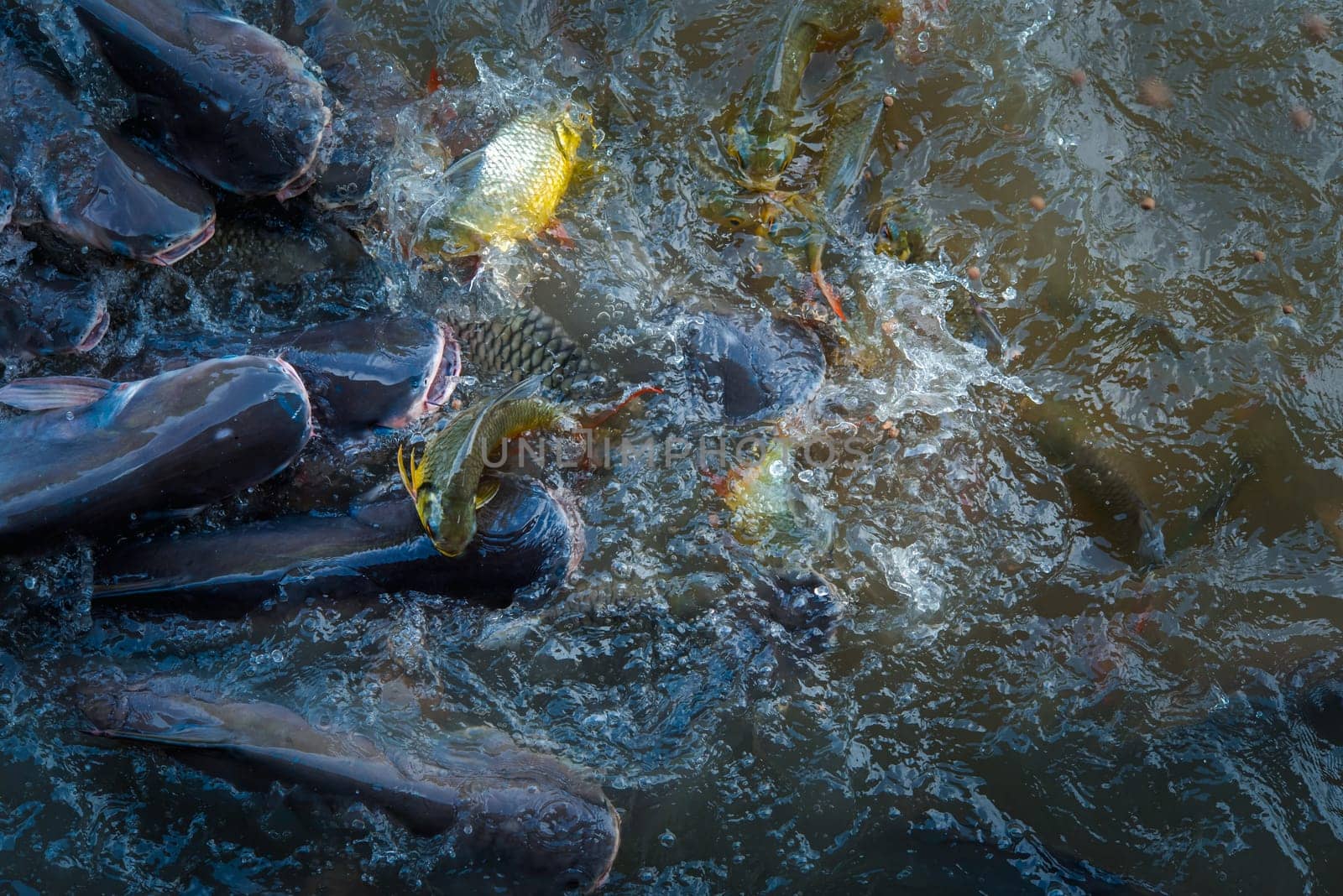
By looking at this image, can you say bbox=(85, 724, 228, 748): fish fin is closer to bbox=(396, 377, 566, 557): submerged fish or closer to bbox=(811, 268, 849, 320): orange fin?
bbox=(396, 377, 566, 557): submerged fish

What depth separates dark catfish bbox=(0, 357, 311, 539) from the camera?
8.77 ft

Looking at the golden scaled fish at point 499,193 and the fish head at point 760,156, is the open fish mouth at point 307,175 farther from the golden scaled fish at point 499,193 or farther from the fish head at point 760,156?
the fish head at point 760,156

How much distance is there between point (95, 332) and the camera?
3.08 m

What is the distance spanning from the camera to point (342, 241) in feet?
11.2

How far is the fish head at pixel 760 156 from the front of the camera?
351 cm

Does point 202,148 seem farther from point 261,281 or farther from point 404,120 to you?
point 404,120

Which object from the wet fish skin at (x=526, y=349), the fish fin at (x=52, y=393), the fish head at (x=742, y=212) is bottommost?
the fish fin at (x=52, y=393)

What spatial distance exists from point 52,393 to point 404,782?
5.20 ft

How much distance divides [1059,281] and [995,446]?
74 cm

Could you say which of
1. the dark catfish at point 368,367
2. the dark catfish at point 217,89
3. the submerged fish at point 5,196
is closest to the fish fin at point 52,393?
the dark catfish at point 368,367

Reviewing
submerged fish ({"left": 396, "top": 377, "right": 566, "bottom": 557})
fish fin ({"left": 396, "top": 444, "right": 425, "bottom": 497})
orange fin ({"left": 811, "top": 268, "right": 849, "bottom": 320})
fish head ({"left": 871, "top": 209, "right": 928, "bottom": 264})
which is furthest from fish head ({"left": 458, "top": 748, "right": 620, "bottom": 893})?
A: fish head ({"left": 871, "top": 209, "right": 928, "bottom": 264})

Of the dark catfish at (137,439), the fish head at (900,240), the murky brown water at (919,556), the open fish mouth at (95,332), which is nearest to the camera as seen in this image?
the dark catfish at (137,439)

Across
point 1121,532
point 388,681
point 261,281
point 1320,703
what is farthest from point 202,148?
point 1320,703

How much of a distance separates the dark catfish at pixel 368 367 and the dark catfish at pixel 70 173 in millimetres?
440
